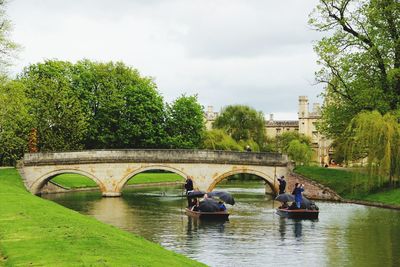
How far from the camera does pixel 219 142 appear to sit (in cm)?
7325

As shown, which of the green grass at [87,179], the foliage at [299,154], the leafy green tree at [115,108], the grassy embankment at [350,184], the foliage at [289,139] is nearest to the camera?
the grassy embankment at [350,184]

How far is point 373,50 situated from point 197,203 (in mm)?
16901

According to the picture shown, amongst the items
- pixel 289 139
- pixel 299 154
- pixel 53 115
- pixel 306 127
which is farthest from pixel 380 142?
pixel 306 127

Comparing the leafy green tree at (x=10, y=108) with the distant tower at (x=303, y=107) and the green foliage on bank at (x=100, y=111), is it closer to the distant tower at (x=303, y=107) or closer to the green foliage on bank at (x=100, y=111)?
the green foliage on bank at (x=100, y=111)

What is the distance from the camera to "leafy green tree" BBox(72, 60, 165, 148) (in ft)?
214

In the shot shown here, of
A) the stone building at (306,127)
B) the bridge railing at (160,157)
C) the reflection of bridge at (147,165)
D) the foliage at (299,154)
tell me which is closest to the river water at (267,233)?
the reflection of bridge at (147,165)

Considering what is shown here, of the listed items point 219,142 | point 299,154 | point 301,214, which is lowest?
point 301,214

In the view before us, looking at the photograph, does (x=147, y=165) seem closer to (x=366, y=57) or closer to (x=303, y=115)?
(x=366, y=57)

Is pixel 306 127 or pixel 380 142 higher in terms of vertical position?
pixel 306 127

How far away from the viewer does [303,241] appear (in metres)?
24.0

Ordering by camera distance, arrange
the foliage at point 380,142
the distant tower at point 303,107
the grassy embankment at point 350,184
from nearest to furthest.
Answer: the foliage at point 380,142
the grassy embankment at point 350,184
the distant tower at point 303,107

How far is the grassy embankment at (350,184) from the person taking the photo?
3950cm

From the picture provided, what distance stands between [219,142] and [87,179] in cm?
1822

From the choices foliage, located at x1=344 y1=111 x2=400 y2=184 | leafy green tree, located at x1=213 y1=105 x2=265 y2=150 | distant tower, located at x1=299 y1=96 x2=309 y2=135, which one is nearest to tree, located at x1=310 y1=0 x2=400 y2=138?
foliage, located at x1=344 y1=111 x2=400 y2=184
